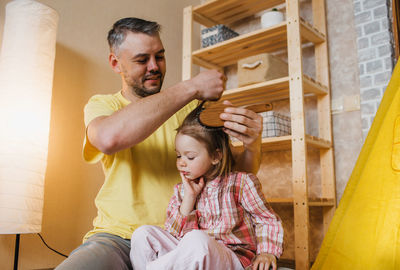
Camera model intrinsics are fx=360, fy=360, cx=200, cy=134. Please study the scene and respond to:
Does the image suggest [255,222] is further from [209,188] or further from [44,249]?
[44,249]

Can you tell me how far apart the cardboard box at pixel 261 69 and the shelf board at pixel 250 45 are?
7.8 inches

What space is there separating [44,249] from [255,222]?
153cm

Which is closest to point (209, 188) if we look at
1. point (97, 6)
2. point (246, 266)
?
point (246, 266)

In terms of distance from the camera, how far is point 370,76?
2.44 m

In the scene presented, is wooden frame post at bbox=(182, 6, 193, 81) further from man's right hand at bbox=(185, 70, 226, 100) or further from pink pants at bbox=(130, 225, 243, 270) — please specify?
pink pants at bbox=(130, 225, 243, 270)

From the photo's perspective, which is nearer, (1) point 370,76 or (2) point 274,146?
(1) point 370,76

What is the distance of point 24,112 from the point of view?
1752 millimetres

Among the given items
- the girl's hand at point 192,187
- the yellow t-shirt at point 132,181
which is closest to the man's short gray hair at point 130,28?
the yellow t-shirt at point 132,181

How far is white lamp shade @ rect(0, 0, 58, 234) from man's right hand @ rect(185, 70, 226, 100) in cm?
100

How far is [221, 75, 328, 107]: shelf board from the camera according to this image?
2451 mm

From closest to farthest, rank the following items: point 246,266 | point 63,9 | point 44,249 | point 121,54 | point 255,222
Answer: point 246,266
point 255,222
point 121,54
point 44,249
point 63,9

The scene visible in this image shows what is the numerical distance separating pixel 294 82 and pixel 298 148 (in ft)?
1.43

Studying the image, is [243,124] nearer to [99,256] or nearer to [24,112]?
[99,256]

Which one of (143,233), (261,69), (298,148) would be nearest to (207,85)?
(143,233)
